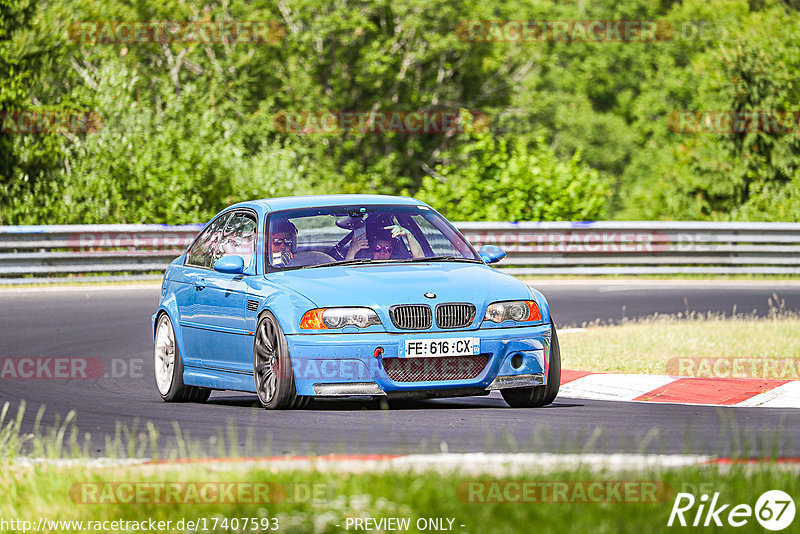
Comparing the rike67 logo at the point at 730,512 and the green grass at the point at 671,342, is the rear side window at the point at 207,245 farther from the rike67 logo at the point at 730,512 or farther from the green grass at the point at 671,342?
the rike67 logo at the point at 730,512

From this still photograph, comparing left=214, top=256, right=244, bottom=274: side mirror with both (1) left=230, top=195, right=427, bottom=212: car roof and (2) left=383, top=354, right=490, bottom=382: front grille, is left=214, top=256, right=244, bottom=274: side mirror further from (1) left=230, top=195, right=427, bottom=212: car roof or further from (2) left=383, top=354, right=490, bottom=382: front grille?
(2) left=383, top=354, right=490, bottom=382: front grille

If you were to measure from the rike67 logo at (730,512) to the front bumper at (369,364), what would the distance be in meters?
3.57

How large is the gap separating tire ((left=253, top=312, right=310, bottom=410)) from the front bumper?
0.07m

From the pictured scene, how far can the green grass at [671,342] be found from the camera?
477 inches

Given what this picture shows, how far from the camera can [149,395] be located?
11094 millimetres

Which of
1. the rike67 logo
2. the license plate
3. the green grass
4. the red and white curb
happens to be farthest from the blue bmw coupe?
the rike67 logo

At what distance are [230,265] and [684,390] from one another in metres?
3.60

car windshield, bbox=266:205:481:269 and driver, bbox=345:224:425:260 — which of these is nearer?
car windshield, bbox=266:205:481:269

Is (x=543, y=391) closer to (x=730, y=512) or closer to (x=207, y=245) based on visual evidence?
(x=207, y=245)

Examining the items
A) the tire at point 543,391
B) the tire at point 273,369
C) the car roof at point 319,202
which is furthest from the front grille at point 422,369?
the car roof at point 319,202

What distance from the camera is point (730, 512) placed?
5.07m

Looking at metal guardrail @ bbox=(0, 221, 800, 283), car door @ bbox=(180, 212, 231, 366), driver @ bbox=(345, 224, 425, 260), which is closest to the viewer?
driver @ bbox=(345, 224, 425, 260)

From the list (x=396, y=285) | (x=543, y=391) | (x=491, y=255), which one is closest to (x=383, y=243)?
(x=491, y=255)

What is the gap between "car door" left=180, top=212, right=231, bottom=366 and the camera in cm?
1023
